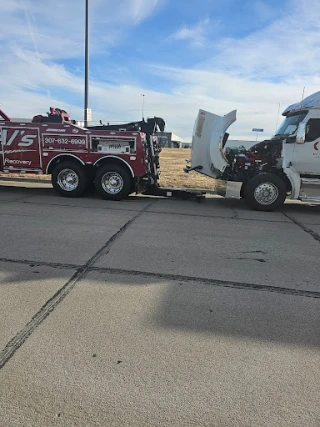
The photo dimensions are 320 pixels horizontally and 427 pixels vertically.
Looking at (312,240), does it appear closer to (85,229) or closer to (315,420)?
(85,229)

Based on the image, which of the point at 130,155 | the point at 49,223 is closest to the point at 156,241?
the point at 49,223

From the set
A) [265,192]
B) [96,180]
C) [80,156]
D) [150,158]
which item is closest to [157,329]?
[265,192]

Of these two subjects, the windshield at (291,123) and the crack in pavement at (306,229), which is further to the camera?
the windshield at (291,123)

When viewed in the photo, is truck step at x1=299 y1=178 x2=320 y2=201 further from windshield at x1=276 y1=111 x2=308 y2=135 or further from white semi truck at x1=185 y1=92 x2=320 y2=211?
windshield at x1=276 y1=111 x2=308 y2=135

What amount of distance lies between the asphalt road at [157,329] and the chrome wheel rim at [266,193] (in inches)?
116

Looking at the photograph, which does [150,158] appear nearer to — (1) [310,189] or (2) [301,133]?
(2) [301,133]

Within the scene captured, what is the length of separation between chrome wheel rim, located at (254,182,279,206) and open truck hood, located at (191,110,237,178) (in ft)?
3.78

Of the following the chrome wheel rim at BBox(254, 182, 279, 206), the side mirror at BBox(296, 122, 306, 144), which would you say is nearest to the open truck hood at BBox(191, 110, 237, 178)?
the chrome wheel rim at BBox(254, 182, 279, 206)

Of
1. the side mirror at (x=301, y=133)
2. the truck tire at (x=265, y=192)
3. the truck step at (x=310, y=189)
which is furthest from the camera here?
the truck tire at (x=265, y=192)

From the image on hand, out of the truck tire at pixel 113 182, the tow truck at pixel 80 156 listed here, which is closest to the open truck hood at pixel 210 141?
the tow truck at pixel 80 156

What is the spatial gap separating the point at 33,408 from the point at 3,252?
3266mm

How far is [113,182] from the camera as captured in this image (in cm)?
1019

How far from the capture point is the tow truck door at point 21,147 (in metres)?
10.3

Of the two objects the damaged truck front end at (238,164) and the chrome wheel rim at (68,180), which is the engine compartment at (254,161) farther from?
the chrome wheel rim at (68,180)
